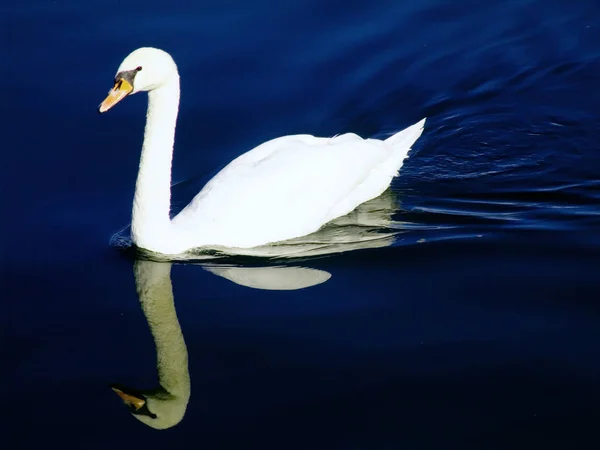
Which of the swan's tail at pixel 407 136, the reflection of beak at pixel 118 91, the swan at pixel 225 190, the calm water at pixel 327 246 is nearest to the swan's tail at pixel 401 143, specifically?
the swan's tail at pixel 407 136

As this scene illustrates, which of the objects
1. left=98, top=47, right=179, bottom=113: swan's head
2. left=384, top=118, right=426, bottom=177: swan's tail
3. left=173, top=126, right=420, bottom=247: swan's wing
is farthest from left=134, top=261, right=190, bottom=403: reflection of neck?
left=384, top=118, right=426, bottom=177: swan's tail

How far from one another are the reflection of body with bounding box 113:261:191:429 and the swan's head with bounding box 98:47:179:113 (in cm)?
162

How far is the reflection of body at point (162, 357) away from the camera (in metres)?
7.76

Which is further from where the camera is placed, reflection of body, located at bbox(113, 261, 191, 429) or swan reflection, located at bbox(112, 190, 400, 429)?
swan reflection, located at bbox(112, 190, 400, 429)

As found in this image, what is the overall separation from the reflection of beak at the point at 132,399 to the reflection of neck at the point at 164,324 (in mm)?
223

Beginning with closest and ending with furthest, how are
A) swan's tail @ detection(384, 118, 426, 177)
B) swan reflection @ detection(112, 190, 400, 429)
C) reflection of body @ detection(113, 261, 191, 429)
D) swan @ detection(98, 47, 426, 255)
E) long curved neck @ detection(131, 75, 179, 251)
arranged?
1. reflection of body @ detection(113, 261, 191, 429)
2. swan reflection @ detection(112, 190, 400, 429)
3. swan @ detection(98, 47, 426, 255)
4. long curved neck @ detection(131, 75, 179, 251)
5. swan's tail @ detection(384, 118, 426, 177)

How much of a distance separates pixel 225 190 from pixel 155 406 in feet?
9.14

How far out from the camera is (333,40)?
46.0ft

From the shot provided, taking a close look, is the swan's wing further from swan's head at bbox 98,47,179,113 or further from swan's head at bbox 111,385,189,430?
swan's head at bbox 111,385,189,430

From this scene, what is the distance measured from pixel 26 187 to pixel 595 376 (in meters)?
6.30

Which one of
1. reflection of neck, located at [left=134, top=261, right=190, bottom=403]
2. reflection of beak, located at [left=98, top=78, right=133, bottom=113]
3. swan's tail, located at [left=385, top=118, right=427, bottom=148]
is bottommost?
reflection of neck, located at [left=134, top=261, right=190, bottom=403]

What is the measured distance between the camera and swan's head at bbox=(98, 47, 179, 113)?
9.22m

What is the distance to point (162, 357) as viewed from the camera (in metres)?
8.38

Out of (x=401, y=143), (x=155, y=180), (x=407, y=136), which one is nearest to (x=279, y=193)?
(x=155, y=180)
